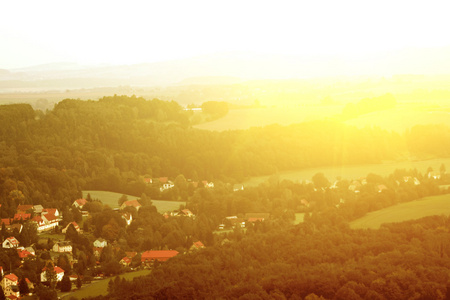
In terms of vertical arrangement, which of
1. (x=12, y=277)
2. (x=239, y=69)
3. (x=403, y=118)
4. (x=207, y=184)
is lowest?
(x=207, y=184)

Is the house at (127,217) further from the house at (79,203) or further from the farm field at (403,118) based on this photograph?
the farm field at (403,118)

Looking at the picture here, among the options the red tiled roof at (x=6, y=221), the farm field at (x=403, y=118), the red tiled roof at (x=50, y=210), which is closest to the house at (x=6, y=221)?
the red tiled roof at (x=6, y=221)

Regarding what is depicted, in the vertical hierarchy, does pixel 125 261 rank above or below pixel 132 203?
below

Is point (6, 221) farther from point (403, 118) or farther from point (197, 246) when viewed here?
point (403, 118)

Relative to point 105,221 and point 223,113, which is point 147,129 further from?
point 105,221

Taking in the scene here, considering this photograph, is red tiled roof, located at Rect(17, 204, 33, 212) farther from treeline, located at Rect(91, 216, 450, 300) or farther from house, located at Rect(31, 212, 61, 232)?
treeline, located at Rect(91, 216, 450, 300)

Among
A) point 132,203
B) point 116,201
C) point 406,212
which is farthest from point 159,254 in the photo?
point 116,201

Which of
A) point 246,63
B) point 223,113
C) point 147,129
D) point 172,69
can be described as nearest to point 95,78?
point 172,69
